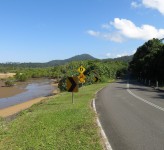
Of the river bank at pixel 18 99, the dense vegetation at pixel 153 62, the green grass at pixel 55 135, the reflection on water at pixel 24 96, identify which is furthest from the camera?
the dense vegetation at pixel 153 62

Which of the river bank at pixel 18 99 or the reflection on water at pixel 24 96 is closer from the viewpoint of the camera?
the river bank at pixel 18 99

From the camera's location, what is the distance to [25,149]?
10445 millimetres

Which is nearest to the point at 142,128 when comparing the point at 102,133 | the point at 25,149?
the point at 102,133

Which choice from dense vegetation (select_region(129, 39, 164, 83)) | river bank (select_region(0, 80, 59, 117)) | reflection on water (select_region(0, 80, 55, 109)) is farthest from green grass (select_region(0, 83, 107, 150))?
dense vegetation (select_region(129, 39, 164, 83))

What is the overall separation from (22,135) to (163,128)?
5.13 metres

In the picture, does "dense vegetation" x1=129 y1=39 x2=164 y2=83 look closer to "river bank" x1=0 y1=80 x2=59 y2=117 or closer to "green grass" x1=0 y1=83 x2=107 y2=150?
"river bank" x1=0 y1=80 x2=59 y2=117

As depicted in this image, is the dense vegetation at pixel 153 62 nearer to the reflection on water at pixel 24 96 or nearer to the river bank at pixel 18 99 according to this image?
the river bank at pixel 18 99

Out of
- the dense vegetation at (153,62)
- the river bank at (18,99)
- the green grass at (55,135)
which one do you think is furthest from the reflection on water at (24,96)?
the green grass at (55,135)

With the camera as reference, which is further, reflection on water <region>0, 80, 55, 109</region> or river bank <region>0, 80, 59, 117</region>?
reflection on water <region>0, 80, 55, 109</region>

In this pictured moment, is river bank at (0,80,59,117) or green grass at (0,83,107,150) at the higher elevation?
green grass at (0,83,107,150)

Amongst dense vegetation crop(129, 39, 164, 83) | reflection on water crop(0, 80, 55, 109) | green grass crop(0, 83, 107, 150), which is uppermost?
dense vegetation crop(129, 39, 164, 83)

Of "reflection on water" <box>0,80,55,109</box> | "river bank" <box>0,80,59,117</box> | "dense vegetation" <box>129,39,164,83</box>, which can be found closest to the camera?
"river bank" <box>0,80,59,117</box>

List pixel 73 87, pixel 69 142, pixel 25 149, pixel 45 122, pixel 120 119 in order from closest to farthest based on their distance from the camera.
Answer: pixel 25 149
pixel 69 142
pixel 45 122
pixel 120 119
pixel 73 87

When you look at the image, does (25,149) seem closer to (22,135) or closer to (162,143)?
(22,135)
